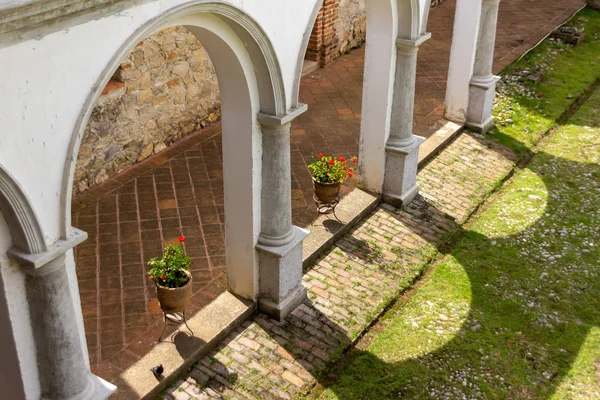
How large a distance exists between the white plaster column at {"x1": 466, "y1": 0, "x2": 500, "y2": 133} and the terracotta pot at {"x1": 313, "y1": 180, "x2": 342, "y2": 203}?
3727mm

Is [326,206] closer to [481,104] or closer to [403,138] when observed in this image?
[403,138]

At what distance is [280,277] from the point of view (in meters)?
7.19

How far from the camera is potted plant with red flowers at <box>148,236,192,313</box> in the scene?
6.60 meters

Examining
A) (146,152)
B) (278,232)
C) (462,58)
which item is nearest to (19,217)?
(278,232)

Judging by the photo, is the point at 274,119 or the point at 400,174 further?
the point at 400,174

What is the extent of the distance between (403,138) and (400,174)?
1.44 ft

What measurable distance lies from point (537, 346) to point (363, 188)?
3124 mm

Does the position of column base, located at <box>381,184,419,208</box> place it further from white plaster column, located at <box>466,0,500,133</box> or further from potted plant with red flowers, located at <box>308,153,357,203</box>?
white plaster column, located at <box>466,0,500,133</box>

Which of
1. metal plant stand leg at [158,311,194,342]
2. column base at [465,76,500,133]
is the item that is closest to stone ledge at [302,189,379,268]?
metal plant stand leg at [158,311,194,342]

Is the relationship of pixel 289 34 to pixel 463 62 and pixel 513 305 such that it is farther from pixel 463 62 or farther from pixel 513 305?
pixel 463 62

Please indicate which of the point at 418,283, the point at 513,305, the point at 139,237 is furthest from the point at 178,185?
the point at 513,305

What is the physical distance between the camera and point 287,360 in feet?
22.6

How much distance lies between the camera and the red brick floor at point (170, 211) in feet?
23.5

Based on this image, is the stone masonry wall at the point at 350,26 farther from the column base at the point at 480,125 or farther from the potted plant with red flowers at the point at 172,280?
the potted plant with red flowers at the point at 172,280
